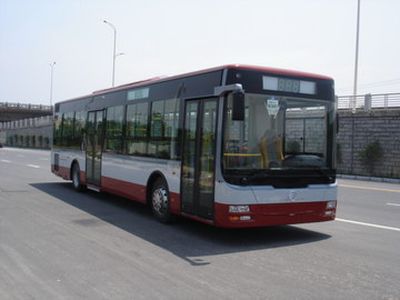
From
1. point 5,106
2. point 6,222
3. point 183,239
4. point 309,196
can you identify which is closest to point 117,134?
point 6,222

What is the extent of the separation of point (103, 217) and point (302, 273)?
5.44m

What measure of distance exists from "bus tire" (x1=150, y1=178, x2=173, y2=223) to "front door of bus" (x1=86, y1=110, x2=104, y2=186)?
3.67 meters

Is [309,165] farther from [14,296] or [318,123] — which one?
[14,296]

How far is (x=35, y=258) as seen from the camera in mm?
7051

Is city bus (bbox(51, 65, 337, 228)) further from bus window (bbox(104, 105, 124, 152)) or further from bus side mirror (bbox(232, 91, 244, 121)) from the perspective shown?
bus window (bbox(104, 105, 124, 152))

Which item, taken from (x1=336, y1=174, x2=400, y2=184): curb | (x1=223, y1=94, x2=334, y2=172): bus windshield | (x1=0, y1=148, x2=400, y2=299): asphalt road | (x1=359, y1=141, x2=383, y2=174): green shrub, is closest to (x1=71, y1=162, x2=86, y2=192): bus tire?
(x1=0, y1=148, x2=400, y2=299): asphalt road

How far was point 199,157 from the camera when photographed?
882 cm

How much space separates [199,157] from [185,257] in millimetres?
2103

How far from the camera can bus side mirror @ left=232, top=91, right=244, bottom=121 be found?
762 cm

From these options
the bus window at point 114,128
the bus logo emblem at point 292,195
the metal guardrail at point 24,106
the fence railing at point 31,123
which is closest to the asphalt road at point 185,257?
the bus logo emblem at point 292,195

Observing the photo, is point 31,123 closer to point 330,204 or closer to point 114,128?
point 114,128

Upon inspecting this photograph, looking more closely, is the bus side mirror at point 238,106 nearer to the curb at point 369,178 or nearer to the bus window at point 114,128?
the bus window at point 114,128

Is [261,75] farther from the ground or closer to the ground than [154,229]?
farther from the ground

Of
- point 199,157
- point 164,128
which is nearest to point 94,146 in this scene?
point 164,128
